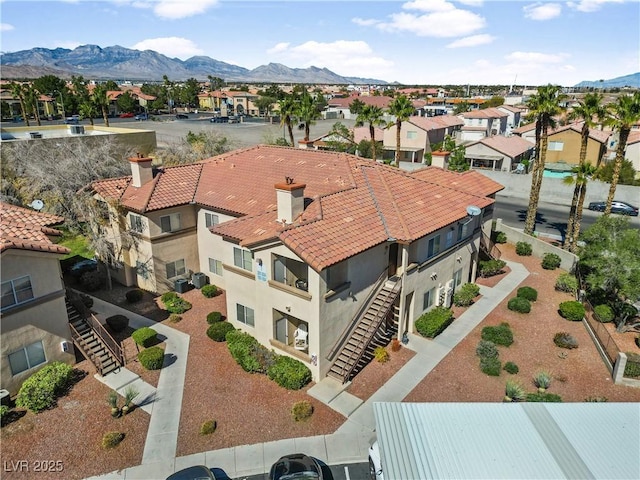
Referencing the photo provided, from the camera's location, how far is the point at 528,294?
2938 centimetres

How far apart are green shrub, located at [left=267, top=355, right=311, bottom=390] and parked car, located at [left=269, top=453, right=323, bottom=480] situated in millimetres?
4354

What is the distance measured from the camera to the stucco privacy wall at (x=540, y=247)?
3410 cm

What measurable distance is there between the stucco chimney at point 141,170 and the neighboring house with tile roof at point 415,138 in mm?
49675

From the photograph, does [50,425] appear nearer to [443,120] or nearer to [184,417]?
[184,417]

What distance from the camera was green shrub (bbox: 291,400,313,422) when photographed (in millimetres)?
18719

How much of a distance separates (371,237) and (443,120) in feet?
217

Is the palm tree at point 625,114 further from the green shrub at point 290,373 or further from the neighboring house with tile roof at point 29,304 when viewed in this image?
the neighboring house with tile roof at point 29,304

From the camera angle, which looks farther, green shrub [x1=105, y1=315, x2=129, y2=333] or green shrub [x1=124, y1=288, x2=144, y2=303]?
green shrub [x1=124, y1=288, x2=144, y2=303]

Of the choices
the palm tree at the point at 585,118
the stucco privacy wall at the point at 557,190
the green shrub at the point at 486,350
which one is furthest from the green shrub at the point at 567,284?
the stucco privacy wall at the point at 557,190

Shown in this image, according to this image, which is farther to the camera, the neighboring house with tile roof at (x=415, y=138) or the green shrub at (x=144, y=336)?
the neighboring house with tile roof at (x=415, y=138)

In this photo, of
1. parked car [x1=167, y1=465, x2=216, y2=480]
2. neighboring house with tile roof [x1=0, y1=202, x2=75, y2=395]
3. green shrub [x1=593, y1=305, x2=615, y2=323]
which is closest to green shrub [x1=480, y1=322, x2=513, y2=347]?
green shrub [x1=593, y1=305, x2=615, y2=323]

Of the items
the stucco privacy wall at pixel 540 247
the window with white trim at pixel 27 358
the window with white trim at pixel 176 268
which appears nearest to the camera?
the window with white trim at pixel 27 358

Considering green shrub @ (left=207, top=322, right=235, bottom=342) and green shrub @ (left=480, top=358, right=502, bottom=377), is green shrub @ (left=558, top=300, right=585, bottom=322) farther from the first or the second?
green shrub @ (left=207, top=322, right=235, bottom=342)

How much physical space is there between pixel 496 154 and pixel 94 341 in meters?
60.7
